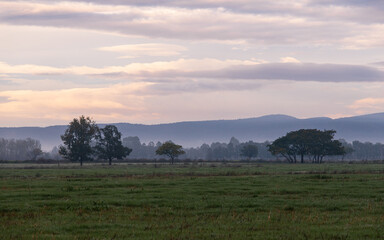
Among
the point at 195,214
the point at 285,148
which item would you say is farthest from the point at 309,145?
the point at 195,214

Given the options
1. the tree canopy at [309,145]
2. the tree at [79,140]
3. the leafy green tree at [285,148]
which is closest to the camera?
the tree at [79,140]

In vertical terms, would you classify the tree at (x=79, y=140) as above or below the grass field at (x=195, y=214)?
above

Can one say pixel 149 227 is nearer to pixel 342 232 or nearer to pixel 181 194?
pixel 342 232

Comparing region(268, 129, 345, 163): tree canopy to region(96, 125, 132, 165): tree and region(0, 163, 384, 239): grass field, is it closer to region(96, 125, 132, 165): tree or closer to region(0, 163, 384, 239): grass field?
region(96, 125, 132, 165): tree

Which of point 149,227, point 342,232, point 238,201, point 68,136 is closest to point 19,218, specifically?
point 149,227

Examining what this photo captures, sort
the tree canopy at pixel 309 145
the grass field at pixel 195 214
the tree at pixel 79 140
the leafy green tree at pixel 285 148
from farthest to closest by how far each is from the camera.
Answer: the leafy green tree at pixel 285 148 → the tree canopy at pixel 309 145 → the tree at pixel 79 140 → the grass field at pixel 195 214

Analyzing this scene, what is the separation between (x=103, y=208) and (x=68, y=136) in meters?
107

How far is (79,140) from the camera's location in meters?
134

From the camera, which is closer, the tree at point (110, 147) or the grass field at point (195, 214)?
the grass field at point (195, 214)

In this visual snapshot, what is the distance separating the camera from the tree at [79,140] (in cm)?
13275

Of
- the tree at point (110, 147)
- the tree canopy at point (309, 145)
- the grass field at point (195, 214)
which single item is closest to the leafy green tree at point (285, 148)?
the tree canopy at point (309, 145)

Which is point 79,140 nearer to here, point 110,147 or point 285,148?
point 110,147

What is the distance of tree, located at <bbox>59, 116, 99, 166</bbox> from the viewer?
13275 cm

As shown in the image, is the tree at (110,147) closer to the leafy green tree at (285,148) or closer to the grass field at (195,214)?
the leafy green tree at (285,148)
